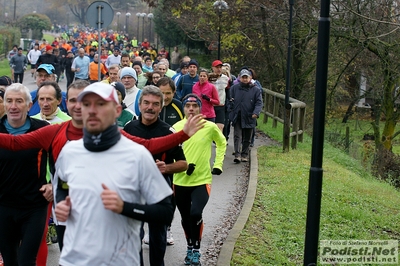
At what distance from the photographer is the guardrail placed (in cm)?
1666

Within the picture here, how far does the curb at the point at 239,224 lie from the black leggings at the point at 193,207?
35 cm

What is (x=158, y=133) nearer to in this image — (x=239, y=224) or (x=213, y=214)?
(x=239, y=224)

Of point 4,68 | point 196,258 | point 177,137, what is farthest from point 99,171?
point 4,68

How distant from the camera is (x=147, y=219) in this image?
13.5ft

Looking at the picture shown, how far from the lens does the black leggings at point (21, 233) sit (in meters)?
5.96

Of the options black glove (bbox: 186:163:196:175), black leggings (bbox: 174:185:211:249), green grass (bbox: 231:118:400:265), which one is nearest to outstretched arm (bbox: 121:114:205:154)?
black glove (bbox: 186:163:196:175)

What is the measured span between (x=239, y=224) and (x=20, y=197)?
4.17 meters

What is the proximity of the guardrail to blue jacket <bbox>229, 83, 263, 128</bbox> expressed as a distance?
159cm

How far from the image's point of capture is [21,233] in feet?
20.0

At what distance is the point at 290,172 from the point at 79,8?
466ft

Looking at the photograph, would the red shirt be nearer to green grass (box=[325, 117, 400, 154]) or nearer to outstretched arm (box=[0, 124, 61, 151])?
outstretched arm (box=[0, 124, 61, 151])

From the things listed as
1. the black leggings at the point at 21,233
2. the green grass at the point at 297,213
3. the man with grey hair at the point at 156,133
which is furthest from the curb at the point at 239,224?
the black leggings at the point at 21,233

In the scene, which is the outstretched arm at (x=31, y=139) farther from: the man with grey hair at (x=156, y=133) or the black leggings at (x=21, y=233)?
the man with grey hair at (x=156, y=133)

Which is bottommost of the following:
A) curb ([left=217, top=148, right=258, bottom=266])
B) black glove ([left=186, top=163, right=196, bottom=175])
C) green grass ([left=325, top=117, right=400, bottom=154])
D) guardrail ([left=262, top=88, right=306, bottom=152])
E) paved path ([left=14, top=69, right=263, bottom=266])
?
green grass ([left=325, top=117, right=400, bottom=154])
